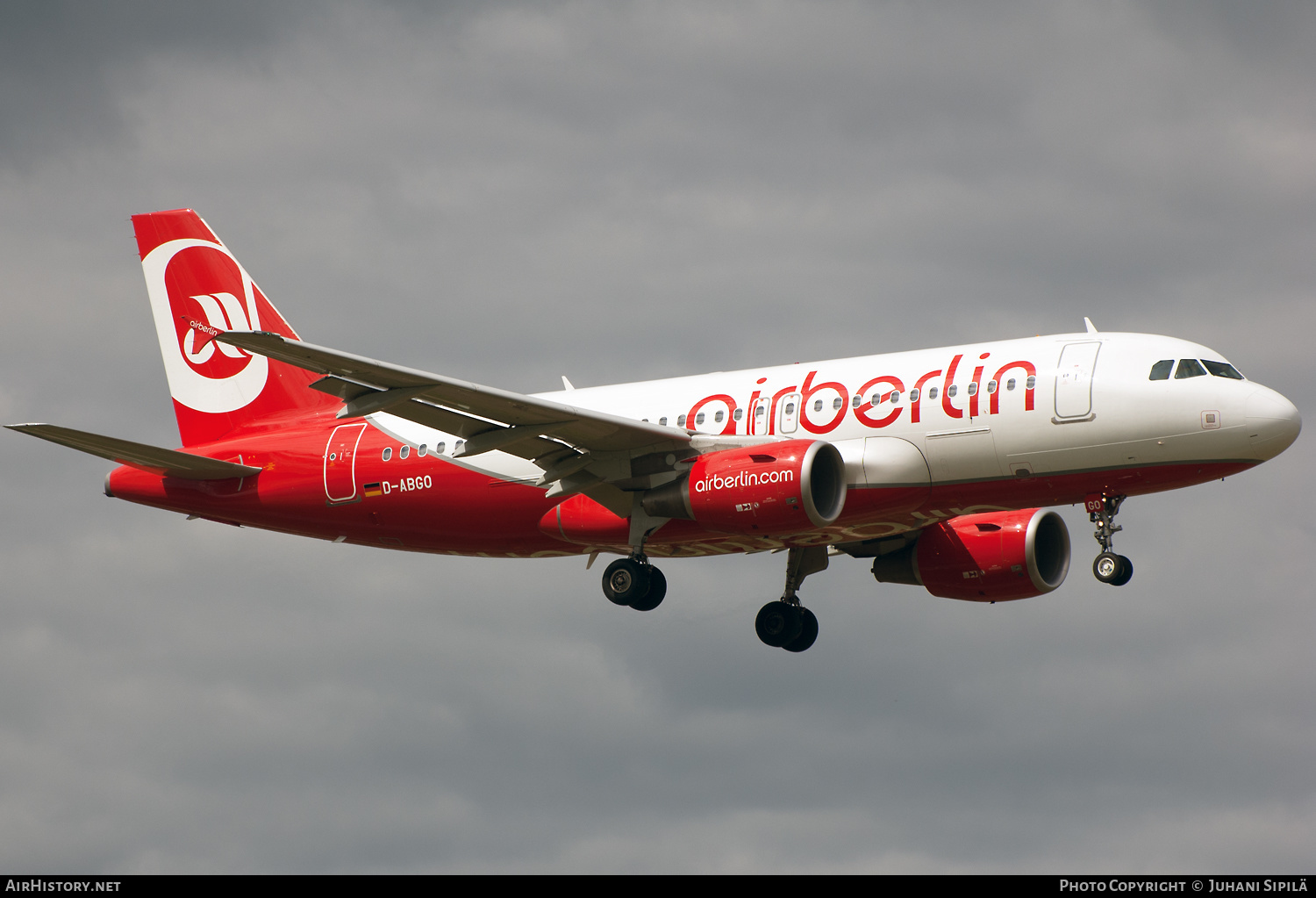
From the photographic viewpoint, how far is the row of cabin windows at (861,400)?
3356cm

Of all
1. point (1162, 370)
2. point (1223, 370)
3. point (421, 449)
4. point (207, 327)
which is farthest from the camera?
point (207, 327)

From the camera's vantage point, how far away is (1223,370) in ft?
110

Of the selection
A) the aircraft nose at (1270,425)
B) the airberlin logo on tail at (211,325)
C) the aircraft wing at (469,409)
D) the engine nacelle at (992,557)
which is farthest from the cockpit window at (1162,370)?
the airberlin logo on tail at (211,325)

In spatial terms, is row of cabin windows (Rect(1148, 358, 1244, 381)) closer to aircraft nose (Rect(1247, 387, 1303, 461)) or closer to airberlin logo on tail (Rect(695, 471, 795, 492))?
aircraft nose (Rect(1247, 387, 1303, 461))

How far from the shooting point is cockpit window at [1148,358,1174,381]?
33000mm

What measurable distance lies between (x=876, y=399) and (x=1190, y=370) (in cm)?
643

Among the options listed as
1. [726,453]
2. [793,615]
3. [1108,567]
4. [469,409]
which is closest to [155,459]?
[469,409]

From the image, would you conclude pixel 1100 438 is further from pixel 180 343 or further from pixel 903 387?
pixel 180 343

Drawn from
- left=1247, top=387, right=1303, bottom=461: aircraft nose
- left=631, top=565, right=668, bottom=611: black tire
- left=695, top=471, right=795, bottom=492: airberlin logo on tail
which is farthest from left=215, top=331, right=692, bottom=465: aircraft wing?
left=1247, top=387, right=1303, bottom=461: aircraft nose

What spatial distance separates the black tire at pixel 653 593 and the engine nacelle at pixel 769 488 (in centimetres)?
253

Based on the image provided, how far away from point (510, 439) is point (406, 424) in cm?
627

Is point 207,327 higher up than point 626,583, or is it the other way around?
point 207,327

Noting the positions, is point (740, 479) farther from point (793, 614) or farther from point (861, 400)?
point (793, 614)

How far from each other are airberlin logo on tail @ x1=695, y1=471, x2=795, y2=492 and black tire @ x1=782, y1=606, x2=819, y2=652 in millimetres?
7978
